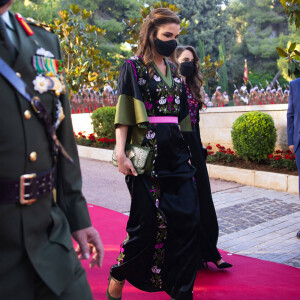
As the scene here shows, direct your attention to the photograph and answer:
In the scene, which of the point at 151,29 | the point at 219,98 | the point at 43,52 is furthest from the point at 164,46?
the point at 219,98

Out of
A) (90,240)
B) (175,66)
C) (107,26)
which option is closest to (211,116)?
(175,66)

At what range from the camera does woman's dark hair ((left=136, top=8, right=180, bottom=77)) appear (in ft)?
11.1

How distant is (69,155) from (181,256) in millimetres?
1720

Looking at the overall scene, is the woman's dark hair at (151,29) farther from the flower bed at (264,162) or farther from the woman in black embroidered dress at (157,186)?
the flower bed at (264,162)

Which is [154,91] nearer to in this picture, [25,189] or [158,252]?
[158,252]

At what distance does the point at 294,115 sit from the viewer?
548 centimetres

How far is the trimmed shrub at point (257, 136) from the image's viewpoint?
28.5 feet

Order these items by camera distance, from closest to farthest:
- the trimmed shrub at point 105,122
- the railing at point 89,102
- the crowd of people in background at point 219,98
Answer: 1. the trimmed shrub at point 105,122
2. the crowd of people in background at point 219,98
3. the railing at point 89,102

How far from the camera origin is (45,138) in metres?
1.65

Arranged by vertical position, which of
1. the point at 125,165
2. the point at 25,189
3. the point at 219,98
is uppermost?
the point at 219,98

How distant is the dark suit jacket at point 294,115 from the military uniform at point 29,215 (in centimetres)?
412

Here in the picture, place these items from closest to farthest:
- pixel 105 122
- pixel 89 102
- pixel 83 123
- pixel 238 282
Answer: pixel 238 282 → pixel 105 122 → pixel 83 123 → pixel 89 102

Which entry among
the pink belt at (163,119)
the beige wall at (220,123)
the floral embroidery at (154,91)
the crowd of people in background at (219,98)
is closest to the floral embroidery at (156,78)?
the floral embroidery at (154,91)

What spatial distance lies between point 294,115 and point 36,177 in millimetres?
4465
